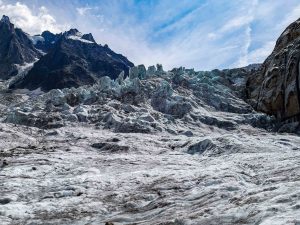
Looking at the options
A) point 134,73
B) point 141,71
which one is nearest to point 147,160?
point 134,73

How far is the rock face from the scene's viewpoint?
230ft

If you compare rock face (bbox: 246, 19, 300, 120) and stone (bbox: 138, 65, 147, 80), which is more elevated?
stone (bbox: 138, 65, 147, 80)

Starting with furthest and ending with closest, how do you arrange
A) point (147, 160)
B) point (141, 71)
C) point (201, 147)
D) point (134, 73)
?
point (141, 71) < point (134, 73) < point (201, 147) < point (147, 160)

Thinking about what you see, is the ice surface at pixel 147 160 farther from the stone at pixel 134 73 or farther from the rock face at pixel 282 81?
the stone at pixel 134 73

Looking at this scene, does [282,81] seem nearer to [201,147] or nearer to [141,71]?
[201,147]

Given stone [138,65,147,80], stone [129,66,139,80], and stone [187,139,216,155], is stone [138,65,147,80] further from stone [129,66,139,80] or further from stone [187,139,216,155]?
stone [187,139,216,155]

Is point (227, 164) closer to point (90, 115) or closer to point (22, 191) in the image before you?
point (22, 191)

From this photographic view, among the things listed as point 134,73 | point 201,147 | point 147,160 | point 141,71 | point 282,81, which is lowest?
point 147,160

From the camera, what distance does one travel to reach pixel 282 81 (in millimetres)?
74062

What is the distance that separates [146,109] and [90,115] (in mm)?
9762

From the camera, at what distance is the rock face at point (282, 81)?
70.1m

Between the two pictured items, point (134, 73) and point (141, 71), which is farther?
point (141, 71)

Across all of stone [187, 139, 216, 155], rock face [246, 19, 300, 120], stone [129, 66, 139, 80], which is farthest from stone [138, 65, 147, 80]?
stone [187, 139, 216, 155]

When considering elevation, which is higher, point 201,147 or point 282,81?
point 282,81
